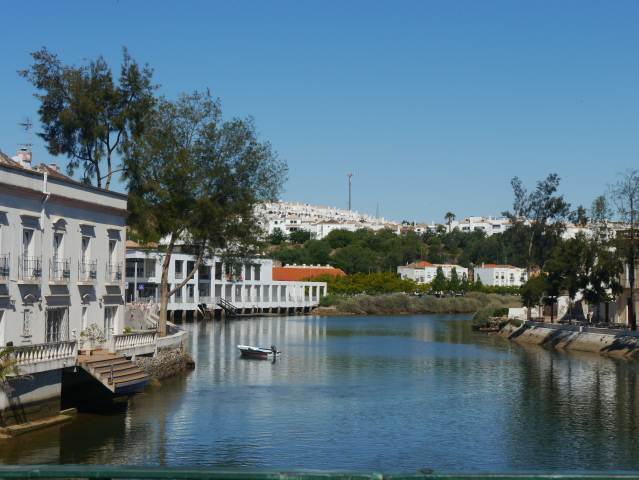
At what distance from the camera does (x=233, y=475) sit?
423 centimetres

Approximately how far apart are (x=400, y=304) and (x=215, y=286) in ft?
105

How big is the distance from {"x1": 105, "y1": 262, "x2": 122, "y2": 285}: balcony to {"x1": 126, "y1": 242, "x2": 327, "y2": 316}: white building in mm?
50356

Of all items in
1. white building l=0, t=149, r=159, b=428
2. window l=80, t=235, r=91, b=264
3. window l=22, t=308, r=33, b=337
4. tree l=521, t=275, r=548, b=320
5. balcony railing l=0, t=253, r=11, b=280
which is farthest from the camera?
tree l=521, t=275, r=548, b=320

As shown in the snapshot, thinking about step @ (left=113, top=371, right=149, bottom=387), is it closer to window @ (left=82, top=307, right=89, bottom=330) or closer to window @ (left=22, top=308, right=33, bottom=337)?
window @ (left=22, top=308, right=33, bottom=337)

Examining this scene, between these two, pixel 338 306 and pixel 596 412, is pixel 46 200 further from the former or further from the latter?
pixel 338 306

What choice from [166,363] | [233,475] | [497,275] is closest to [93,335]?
[166,363]

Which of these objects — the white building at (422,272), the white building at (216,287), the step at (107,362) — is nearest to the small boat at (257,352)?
the step at (107,362)

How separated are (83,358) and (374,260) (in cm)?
14554

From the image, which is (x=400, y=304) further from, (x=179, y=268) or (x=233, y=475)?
(x=233, y=475)

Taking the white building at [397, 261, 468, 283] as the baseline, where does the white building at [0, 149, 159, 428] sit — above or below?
below

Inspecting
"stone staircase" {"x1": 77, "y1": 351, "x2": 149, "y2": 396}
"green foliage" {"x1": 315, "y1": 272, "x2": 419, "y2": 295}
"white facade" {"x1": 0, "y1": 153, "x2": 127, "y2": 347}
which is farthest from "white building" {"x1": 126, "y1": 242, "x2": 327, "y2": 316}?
"stone staircase" {"x1": 77, "y1": 351, "x2": 149, "y2": 396}

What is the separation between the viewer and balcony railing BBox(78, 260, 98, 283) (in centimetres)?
3097

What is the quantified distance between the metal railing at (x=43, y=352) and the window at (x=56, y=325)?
2566 mm

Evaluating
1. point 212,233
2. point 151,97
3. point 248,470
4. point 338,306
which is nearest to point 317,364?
point 212,233
